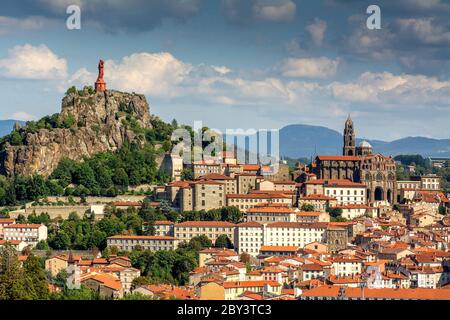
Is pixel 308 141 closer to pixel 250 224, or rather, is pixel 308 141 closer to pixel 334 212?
pixel 334 212

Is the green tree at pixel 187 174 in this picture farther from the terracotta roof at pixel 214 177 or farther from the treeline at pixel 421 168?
the treeline at pixel 421 168

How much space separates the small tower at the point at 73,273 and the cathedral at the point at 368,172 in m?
13.6

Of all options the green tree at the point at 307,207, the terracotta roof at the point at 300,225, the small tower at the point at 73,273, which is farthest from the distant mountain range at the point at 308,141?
the small tower at the point at 73,273

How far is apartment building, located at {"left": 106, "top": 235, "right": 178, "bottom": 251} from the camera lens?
104 ft

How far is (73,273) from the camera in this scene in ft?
88.8

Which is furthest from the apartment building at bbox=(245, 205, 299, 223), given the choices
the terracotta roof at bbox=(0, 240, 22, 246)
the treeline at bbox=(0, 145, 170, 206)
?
the terracotta roof at bbox=(0, 240, 22, 246)

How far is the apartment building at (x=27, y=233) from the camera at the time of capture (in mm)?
32750

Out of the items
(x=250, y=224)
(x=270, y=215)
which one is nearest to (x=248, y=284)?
(x=250, y=224)

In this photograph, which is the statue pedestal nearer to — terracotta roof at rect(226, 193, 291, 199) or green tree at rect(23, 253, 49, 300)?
terracotta roof at rect(226, 193, 291, 199)

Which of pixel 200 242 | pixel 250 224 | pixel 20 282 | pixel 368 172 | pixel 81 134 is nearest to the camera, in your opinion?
pixel 20 282

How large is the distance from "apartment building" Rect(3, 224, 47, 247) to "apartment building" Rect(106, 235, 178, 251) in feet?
8.74

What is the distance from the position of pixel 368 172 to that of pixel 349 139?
4575 millimetres
